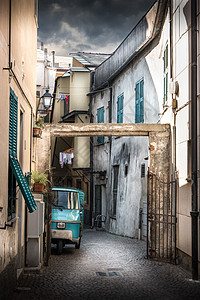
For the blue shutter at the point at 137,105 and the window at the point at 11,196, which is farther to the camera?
the blue shutter at the point at 137,105

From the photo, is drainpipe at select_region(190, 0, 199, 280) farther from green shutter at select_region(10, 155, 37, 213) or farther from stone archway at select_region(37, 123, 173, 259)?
green shutter at select_region(10, 155, 37, 213)

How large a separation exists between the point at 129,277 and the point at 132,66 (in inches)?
460

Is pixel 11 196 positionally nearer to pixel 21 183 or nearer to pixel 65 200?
pixel 21 183

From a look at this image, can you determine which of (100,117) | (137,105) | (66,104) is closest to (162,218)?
(137,105)

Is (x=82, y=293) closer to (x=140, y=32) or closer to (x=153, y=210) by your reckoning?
(x=153, y=210)

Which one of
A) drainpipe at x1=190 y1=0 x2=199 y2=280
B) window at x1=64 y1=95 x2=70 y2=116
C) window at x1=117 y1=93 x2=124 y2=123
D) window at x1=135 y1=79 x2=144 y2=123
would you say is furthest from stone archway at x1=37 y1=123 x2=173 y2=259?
window at x1=64 y1=95 x2=70 y2=116

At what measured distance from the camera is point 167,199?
40.7 ft

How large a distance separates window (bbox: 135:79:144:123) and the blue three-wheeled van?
4612 mm

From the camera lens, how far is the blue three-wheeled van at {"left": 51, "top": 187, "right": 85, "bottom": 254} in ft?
46.0

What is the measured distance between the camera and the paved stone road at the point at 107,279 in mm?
8398

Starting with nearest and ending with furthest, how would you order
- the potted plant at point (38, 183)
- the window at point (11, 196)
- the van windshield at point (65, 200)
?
the window at point (11, 196) → the potted plant at point (38, 183) → the van windshield at point (65, 200)

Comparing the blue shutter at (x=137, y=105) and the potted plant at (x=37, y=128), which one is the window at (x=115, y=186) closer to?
the blue shutter at (x=137, y=105)

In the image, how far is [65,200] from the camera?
593 inches

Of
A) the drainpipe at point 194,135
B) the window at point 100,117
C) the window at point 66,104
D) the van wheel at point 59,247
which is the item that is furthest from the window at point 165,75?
the window at point 66,104
